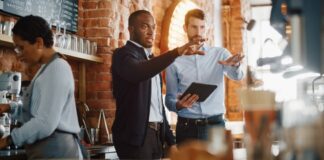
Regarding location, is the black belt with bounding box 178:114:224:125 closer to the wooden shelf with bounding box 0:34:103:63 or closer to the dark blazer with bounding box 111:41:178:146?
the dark blazer with bounding box 111:41:178:146

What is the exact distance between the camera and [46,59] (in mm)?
2053

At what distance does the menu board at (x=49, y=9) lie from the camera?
3.04m

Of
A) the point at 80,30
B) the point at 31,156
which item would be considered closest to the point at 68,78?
the point at 31,156

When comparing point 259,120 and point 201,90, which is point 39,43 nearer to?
point 201,90

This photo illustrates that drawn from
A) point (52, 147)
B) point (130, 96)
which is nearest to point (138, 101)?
point (130, 96)

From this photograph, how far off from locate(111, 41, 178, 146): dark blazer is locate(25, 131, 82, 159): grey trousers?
1.77 ft

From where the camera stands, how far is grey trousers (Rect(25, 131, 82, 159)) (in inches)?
A: 77.1

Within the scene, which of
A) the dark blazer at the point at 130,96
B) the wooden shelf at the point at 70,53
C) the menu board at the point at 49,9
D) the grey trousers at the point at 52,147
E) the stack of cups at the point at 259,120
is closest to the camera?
the stack of cups at the point at 259,120

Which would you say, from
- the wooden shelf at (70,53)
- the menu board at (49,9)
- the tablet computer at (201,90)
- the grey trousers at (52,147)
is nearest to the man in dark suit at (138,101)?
the tablet computer at (201,90)

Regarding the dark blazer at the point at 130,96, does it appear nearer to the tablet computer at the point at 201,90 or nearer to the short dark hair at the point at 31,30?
the tablet computer at the point at 201,90

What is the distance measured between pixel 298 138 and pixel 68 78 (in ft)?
4.16

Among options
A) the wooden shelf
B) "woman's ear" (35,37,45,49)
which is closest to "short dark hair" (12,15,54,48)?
"woman's ear" (35,37,45,49)

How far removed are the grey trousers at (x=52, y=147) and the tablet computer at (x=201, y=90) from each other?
0.96 meters

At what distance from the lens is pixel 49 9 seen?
347 cm
